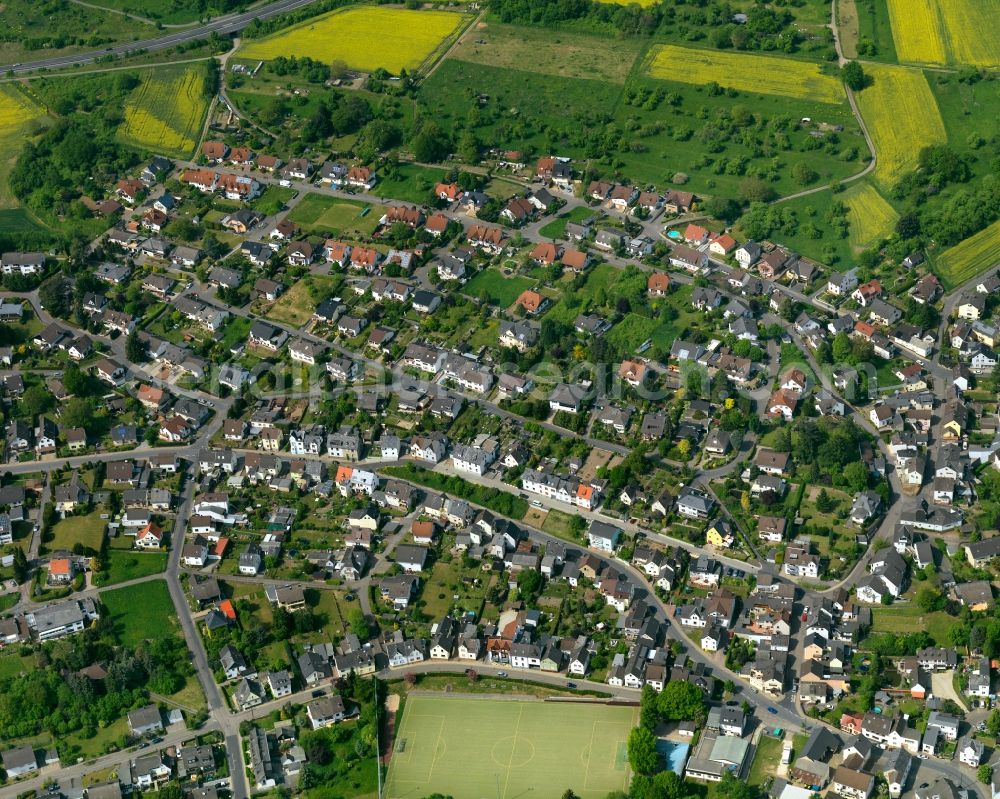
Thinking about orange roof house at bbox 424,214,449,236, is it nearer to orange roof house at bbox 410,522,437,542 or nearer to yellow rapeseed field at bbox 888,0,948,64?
orange roof house at bbox 410,522,437,542

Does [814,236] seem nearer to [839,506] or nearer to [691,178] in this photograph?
[691,178]

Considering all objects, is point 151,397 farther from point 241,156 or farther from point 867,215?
point 867,215

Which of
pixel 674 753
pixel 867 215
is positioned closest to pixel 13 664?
pixel 674 753

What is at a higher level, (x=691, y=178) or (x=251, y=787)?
(x=691, y=178)

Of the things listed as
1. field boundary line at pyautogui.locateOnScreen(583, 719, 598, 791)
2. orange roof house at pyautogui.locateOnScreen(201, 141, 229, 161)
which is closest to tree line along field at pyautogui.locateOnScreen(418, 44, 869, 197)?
orange roof house at pyautogui.locateOnScreen(201, 141, 229, 161)

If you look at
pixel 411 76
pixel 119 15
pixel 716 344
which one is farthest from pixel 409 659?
pixel 119 15

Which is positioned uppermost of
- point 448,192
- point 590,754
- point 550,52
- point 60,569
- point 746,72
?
point 746,72
